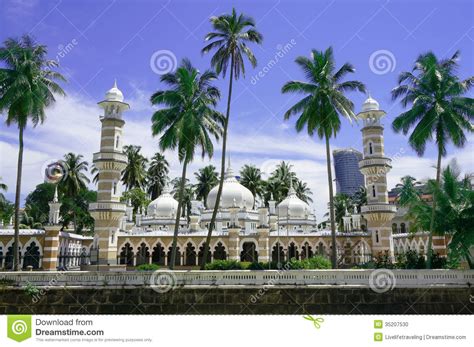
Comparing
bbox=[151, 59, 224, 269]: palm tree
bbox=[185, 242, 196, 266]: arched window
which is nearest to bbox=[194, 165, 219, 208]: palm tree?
bbox=[185, 242, 196, 266]: arched window

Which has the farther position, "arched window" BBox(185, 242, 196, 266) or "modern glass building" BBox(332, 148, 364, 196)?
"modern glass building" BBox(332, 148, 364, 196)

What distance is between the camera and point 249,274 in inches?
782

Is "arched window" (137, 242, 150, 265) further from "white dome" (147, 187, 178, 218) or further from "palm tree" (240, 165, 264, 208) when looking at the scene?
"palm tree" (240, 165, 264, 208)

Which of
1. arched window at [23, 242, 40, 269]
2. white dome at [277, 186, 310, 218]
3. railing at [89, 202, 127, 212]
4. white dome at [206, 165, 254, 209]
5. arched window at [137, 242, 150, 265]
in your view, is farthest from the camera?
white dome at [277, 186, 310, 218]

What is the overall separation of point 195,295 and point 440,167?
569 inches

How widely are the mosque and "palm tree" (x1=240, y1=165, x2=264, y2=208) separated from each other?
37.1 feet

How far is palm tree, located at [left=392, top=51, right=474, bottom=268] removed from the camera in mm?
21172

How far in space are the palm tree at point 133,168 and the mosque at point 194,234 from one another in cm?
887

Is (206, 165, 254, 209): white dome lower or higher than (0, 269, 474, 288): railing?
higher

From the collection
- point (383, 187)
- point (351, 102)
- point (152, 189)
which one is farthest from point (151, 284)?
point (152, 189)

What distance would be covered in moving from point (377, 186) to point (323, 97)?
52.2ft

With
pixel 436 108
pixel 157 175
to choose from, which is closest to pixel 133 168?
pixel 157 175

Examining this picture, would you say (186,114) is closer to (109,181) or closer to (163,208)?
(109,181)

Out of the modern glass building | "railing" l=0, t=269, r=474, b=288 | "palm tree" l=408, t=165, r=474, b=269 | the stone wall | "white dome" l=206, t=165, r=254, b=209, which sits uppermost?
the modern glass building
